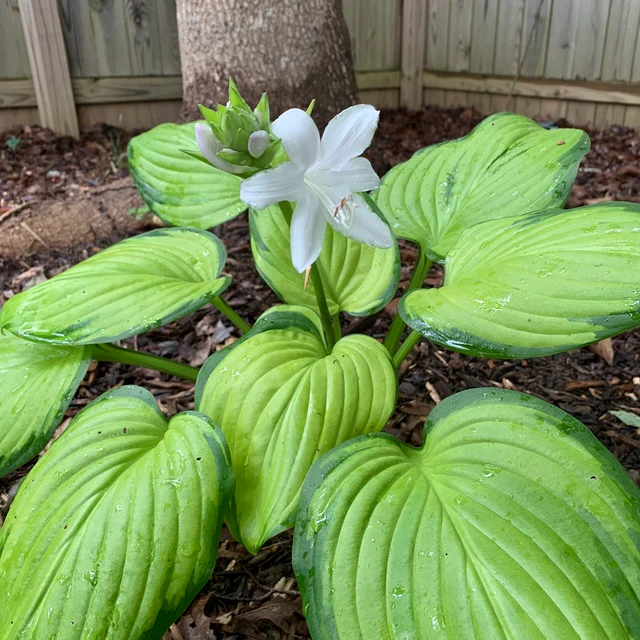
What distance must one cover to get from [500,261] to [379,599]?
2.14 feet

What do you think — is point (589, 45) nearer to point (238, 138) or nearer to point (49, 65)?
point (49, 65)

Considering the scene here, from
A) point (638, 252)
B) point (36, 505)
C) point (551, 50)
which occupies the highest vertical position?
point (551, 50)

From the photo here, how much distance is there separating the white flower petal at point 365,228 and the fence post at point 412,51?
13.1ft

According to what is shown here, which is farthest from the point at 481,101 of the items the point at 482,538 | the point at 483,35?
the point at 482,538

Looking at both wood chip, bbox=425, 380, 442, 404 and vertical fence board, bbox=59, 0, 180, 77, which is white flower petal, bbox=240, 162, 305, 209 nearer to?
wood chip, bbox=425, 380, 442, 404

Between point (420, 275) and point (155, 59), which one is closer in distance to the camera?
point (420, 275)

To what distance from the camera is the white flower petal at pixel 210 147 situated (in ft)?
3.19

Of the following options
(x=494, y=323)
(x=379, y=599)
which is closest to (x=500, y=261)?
(x=494, y=323)

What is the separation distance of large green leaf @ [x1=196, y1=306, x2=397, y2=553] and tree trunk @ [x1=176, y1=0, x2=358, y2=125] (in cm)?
155

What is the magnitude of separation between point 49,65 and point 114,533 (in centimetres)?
355

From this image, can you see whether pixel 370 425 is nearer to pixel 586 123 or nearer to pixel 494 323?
pixel 494 323

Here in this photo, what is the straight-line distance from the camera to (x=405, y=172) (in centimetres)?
169

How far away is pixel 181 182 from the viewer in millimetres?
1674

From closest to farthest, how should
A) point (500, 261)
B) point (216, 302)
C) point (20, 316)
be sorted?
point (500, 261) < point (20, 316) < point (216, 302)
